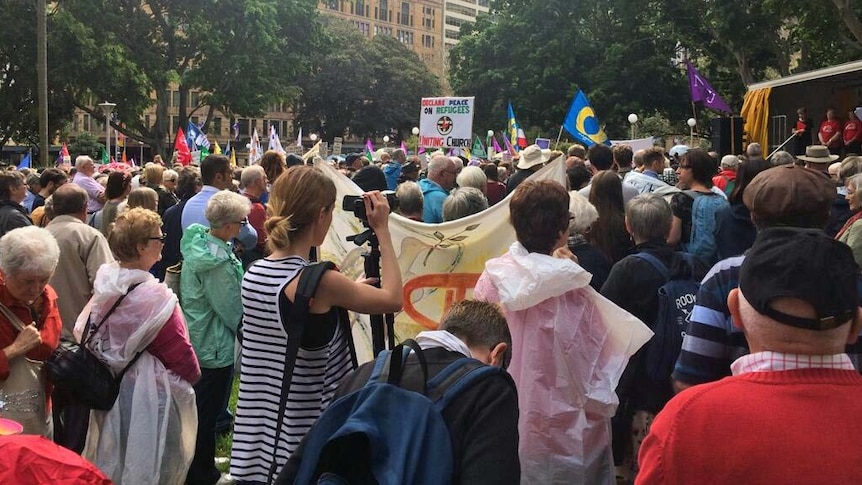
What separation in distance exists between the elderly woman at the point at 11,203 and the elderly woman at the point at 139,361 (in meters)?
2.86

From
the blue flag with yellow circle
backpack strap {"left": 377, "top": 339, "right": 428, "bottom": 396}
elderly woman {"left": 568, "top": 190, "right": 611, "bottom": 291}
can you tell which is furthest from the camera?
the blue flag with yellow circle

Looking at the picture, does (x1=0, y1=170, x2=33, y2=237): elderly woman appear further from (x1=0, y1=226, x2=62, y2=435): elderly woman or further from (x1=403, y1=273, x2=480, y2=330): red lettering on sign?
(x1=403, y1=273, x2=480, y2=330): red lettering on sign

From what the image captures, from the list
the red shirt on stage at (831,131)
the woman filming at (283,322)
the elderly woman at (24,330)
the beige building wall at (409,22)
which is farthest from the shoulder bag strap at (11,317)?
the beige building wall at (409,22)

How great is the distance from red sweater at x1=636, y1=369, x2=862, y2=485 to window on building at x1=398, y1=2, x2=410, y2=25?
122m

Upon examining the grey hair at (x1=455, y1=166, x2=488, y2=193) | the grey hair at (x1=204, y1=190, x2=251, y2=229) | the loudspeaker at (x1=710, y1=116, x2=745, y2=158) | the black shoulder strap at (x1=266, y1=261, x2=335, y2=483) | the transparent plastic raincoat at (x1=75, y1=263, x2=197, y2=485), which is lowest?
the transparent plastic raincoat at (x1=75, y1=263, x2=197, y2=485)

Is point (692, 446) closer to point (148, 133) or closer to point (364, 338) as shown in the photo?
point (364, 338)

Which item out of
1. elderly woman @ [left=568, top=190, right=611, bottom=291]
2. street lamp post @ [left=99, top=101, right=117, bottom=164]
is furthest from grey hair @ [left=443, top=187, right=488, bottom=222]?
street lamp post @ [left=99, top=101, right=117, bottom=164]

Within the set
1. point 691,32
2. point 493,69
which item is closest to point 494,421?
point 691,32

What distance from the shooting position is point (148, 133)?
42.3 metres

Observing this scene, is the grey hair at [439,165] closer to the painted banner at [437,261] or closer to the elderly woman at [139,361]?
the painted banner at [437,261]

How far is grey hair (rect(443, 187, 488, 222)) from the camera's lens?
5.57m

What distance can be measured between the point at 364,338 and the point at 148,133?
40.4 meters

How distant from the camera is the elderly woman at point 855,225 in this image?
190 inches

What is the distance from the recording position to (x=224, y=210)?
5.10m
